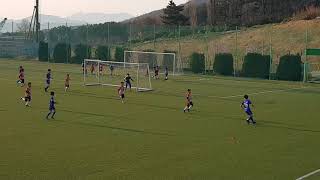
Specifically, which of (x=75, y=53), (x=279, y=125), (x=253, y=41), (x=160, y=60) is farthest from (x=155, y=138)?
(x=253, y=41)

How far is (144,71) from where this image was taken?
5012cm

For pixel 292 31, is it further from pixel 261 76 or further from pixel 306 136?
pixel 306 136

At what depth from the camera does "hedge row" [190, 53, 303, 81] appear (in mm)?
55094

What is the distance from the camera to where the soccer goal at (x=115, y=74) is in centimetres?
4456

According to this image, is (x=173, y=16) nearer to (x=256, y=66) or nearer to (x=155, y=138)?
(x=256, y=66)

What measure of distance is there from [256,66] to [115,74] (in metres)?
16.4

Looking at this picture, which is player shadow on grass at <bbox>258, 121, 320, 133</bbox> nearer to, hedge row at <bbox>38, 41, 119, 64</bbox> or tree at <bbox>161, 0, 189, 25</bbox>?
hedge row at <bbox>38, 41, 119, 64</bbox>

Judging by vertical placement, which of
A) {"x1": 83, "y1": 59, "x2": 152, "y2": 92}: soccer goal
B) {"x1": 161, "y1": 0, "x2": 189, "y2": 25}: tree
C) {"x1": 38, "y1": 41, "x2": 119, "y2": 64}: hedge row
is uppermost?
{"x1": 161, "y1": 0, "x2": 189, "y2": 25}: tree

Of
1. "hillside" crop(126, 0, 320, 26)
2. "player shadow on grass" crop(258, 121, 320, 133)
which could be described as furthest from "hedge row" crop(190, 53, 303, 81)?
"hillside" crop(126, 0, 320, 26)

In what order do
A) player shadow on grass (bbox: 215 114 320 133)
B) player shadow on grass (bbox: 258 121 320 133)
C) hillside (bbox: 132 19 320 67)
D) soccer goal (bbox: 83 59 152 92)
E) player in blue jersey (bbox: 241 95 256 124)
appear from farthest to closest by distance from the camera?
hillside (bbox: 132 19 320 67)
soccer goal (bbox: 83 59 152 92)
player in blue jersey (bbox: 241 95 256 124)
player shadow on grass (bbox: 215 114 320 133)
player shadow on grass (bbox: 258 121 320 133)

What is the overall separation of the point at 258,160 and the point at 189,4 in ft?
384

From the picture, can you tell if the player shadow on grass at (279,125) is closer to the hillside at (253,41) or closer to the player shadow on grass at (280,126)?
the player shadow on grass at (280,126)

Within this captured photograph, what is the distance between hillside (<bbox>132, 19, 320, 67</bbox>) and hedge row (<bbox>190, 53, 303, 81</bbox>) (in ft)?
27.7

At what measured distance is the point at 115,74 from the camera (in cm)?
5059
